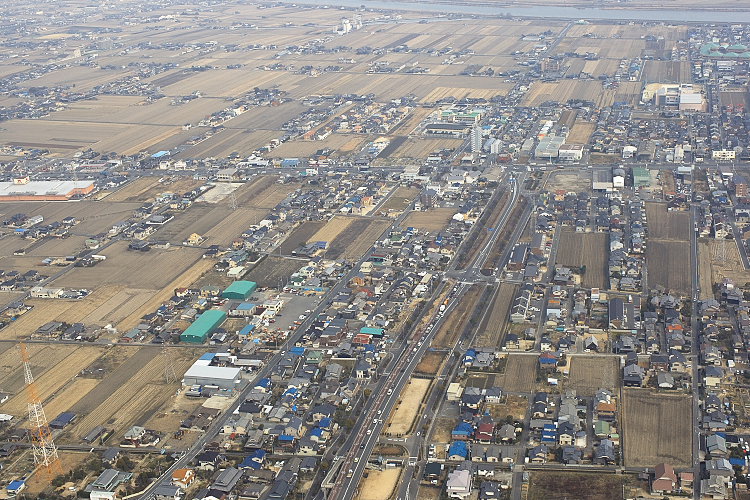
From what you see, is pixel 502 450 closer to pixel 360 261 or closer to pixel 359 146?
pixel 360 261

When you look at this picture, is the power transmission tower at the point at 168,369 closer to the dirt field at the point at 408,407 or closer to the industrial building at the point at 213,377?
the industrial building at the point at 213,377

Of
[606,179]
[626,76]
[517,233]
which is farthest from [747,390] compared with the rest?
[626,76]

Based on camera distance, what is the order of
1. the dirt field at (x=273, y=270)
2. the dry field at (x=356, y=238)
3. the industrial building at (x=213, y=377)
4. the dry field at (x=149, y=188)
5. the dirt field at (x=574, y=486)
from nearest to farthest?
the dirt field at (x=574, y=486), the industrial building at (x=213, y=377), the dirt field at (x=273, y=270), the dry field at (x=356, y=238), the dry field at (x=149, y=188)

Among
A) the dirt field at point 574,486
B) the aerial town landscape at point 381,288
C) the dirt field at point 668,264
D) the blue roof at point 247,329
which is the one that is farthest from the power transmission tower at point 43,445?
the dirt field at point 668,264

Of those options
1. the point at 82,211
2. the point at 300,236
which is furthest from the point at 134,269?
the point at 82,211

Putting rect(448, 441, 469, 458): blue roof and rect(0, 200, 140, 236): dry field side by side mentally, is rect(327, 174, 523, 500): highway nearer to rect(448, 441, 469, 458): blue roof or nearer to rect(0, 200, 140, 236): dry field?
rect(448, 441, 469, 458): blue roof

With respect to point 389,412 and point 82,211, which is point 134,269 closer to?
point 82,211
